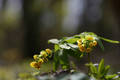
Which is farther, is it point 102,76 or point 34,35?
point 34,35

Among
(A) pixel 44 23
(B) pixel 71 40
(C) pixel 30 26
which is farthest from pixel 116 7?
(A) pixel 44 23

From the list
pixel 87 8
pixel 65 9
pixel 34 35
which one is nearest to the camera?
pixel 34 35

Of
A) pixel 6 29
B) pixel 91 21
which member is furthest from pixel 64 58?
pixel 6 29

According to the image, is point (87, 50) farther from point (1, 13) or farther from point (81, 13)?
point (1, 13)

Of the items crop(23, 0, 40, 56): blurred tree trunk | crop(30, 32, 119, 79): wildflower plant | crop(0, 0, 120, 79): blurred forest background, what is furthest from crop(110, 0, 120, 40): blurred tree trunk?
crop(23, 0, 40, 56): blurred tree trunk

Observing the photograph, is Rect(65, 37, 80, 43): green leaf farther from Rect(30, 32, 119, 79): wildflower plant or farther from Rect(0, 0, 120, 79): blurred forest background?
Rect(0, 0, 120, 79): blurred forest background

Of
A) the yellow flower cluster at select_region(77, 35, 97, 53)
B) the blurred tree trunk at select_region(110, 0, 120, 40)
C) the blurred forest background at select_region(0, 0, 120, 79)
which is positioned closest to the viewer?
the yellow flower cluster at select_region(77, 35, 97, 53)
